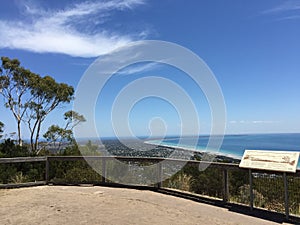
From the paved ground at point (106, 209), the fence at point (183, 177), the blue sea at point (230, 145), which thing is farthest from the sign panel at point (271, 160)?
the blue sea at point (230, 145)

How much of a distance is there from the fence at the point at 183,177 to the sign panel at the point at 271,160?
156mm

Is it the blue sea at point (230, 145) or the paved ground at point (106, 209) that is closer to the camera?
the paved ground at point (106, 209)

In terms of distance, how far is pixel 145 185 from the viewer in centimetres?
885

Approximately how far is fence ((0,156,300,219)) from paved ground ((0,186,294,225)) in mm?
748

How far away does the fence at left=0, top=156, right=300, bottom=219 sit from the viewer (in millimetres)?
6191

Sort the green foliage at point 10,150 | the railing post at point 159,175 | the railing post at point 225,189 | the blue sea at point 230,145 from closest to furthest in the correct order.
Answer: the railing post at point 225,189 → the railing post at point 159,175 → the green foliage at point 10,150 → the blue sea at point 230,145

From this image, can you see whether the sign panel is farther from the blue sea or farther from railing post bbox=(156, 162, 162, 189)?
the blue sea

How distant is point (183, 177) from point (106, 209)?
294cm

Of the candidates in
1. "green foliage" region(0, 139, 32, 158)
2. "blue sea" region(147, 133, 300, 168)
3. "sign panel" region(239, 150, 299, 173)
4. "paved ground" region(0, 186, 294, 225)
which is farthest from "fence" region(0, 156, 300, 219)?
"blue sea" region(147, 133, 300, 168)

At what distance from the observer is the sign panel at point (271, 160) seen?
556 cm

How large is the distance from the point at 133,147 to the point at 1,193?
6507 millimetres

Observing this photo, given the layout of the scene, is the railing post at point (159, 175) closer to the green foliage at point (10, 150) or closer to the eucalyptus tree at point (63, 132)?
the green foliage at point (10, 150)

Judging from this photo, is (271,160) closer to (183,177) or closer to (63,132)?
(183,177)

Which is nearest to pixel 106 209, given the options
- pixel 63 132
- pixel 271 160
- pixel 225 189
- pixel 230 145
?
pixel 225 189
